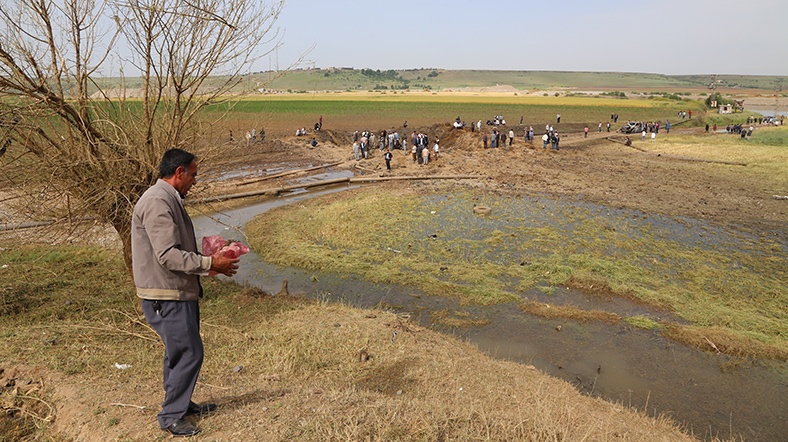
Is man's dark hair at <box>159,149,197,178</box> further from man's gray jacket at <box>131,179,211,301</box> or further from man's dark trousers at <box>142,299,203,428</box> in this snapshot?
man's dark trousers at <box>142,299,203,428</box>

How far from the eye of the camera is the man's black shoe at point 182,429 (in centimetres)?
358

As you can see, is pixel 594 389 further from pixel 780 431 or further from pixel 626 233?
pixel 626 233

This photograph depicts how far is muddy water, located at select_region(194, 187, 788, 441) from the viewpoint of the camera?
6.45 metres

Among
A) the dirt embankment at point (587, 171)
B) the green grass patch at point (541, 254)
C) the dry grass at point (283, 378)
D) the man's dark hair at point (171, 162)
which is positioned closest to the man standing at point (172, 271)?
the man's dark hair at point (171, 162)

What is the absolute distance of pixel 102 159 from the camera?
6383 mm

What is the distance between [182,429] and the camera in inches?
142

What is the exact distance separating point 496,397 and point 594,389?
95.3 inches

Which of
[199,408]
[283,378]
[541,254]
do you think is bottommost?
[541,254]

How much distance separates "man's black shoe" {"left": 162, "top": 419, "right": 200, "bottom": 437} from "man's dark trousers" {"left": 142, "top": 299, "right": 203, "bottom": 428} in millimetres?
35

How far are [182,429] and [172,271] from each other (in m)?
1.27

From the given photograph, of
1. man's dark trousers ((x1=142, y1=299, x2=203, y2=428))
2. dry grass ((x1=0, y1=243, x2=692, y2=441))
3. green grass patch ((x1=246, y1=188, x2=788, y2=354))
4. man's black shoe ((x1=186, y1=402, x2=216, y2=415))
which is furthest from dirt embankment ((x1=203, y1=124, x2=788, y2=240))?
man's dark trousers ((x1=142, y1=299, x2=203, y2=428))

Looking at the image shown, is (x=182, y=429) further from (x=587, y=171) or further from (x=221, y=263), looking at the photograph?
(x=587, y=171)

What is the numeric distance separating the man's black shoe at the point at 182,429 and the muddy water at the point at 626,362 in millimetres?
3244

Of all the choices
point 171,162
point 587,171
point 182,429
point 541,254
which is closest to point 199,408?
point 182,429
